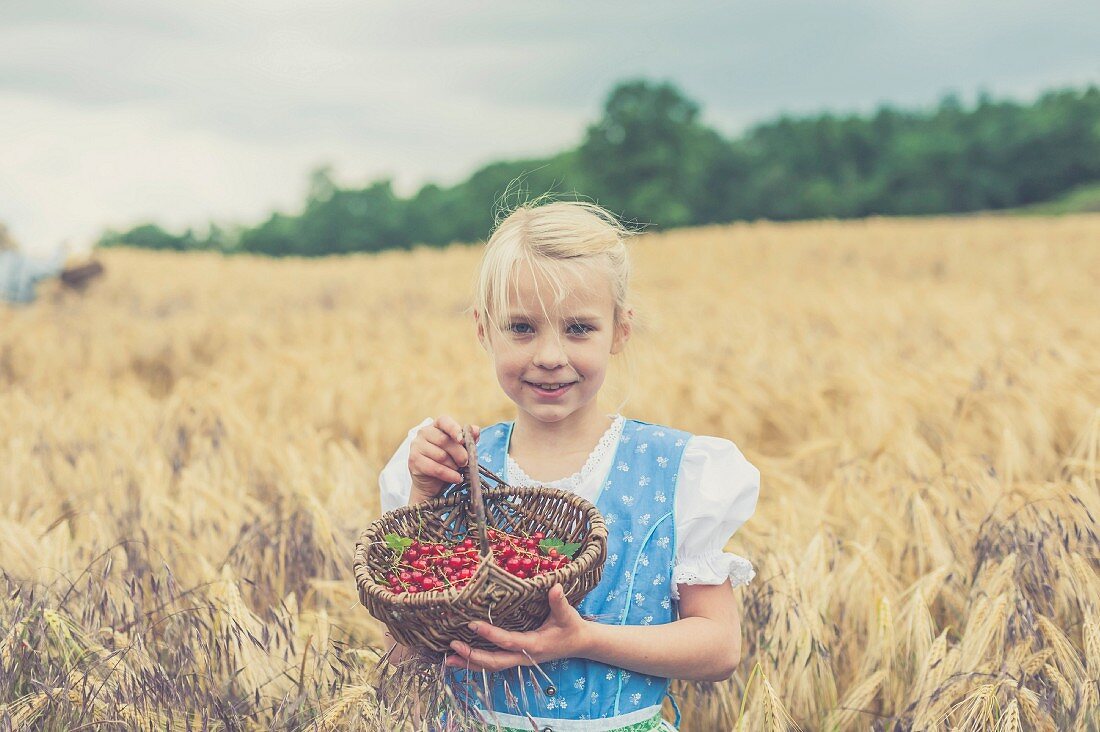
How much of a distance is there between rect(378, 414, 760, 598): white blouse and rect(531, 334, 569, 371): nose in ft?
0.86

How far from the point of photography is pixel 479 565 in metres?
1.43

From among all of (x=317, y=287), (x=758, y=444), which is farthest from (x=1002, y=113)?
(x=758, y=444)

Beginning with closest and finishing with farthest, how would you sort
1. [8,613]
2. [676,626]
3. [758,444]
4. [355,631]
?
1. [676,626]
2. [8,613]
3. [355,631]
4. [758,444]

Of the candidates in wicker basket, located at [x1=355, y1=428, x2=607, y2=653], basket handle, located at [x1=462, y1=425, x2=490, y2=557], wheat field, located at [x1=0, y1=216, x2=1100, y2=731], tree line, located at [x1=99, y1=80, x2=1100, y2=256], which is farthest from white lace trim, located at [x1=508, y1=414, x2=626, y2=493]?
tree line, located at [x1=99, y1=80, x2=1100, y2=256]

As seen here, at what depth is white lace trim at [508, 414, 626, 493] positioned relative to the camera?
6.23 ft

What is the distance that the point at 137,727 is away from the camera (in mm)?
1757

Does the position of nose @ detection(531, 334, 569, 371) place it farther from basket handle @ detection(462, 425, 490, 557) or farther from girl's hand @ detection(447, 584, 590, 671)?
girl's hand @ detection(447, 584, 590, 671)

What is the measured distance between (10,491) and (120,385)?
226cm

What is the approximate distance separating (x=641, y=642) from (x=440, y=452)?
501 millimetres

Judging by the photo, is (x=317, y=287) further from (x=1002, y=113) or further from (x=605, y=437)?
(x=1002, y=113)

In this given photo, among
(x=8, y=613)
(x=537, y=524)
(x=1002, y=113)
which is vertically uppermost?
(x=1002, y=113)

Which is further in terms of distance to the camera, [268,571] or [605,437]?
[268,571]

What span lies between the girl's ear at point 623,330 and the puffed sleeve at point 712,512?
12.2 inches

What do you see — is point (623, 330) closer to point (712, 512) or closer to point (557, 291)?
point (557, 291)
